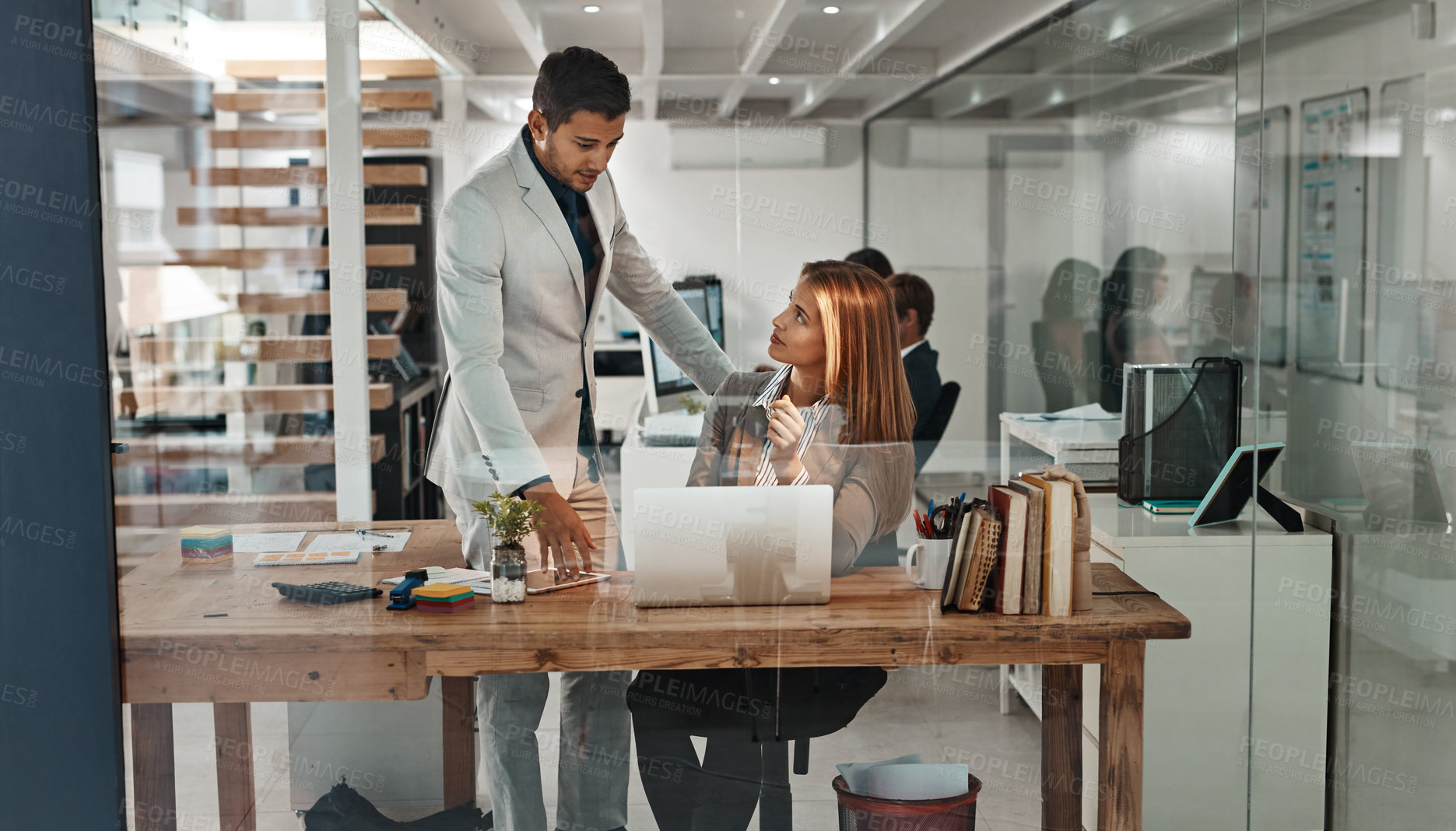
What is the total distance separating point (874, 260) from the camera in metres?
2.37

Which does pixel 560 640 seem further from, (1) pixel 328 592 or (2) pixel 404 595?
(1) pixel 328 592

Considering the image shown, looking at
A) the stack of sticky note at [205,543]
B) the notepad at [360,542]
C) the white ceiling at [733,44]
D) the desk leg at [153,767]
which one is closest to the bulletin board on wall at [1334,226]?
the white ceiling at [733,44]

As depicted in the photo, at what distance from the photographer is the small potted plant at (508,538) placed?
2.24m

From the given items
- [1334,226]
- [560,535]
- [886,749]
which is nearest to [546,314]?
[560,535]

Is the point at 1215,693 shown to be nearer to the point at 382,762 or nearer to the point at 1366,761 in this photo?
the point at 1366,761

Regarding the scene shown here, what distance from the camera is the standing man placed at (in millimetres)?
2293

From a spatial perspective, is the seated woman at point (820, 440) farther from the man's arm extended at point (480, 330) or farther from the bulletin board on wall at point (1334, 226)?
the bulletin board on wall at point (1334, 226)

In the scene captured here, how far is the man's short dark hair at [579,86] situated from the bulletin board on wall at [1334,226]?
169 cm

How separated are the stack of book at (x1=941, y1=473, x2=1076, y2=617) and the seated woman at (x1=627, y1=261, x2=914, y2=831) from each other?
20 centimetres

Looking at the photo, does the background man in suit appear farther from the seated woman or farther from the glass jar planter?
the glass jar planter

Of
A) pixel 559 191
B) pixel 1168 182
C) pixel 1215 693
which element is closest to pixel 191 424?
pixel 559 191

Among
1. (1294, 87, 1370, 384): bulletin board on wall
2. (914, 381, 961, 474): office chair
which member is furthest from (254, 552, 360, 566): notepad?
(1294, 87, 1370, 384): bulletin board on wall

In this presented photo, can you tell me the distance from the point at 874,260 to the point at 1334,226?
1243 mm

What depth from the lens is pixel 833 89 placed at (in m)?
2.38
